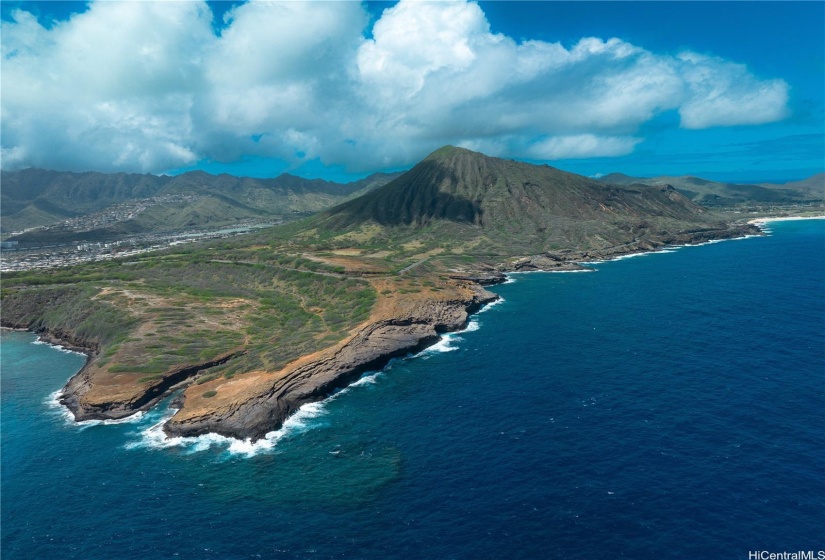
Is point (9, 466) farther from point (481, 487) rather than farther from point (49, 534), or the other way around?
point (481, 487)

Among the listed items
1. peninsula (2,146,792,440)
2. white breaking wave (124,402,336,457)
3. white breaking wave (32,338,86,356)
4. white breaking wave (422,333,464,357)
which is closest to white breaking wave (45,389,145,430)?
peninsula (2,146,792,440)

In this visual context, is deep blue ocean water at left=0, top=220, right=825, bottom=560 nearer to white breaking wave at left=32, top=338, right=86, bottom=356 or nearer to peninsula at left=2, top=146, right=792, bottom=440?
peninsula at left=2, top=146, right=792, bottom=440

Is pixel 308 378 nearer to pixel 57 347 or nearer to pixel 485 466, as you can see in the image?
pixel 485 466

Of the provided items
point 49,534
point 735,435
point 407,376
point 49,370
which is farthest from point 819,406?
point 49,370

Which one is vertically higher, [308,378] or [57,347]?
[57,347]

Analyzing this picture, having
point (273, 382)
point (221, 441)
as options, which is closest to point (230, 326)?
point (273, 382)

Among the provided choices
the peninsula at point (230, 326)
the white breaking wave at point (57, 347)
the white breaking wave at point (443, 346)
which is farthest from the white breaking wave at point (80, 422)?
the white breaking wave at point (443, 346)

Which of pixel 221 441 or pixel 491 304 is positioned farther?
pixel 491 304

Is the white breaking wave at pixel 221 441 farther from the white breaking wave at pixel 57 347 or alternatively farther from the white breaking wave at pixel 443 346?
the white breaking wave at pixel 57 347
